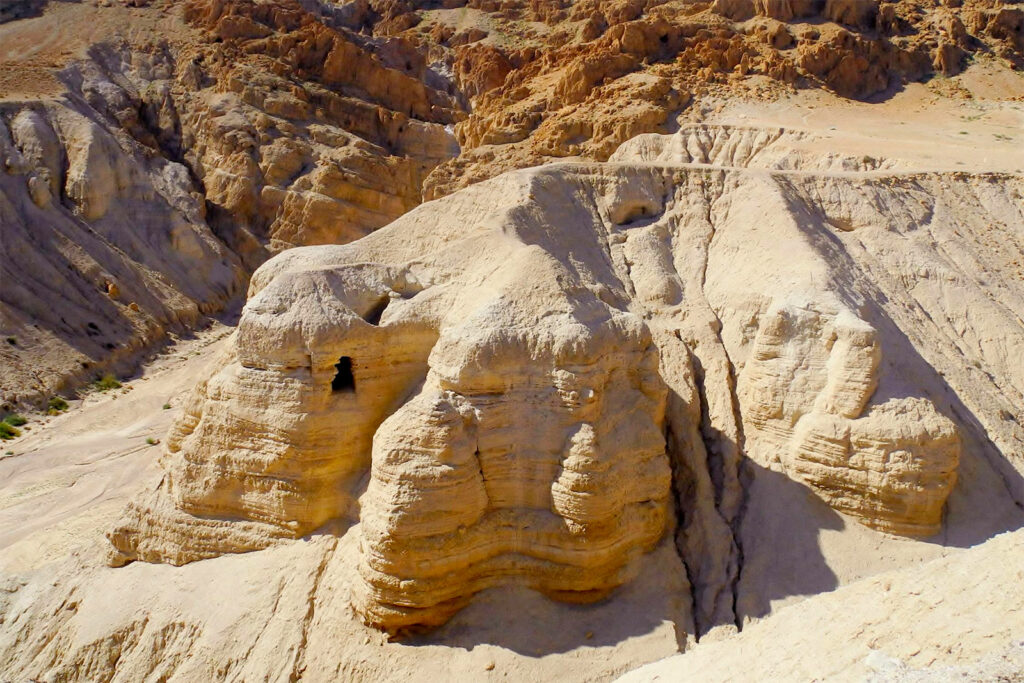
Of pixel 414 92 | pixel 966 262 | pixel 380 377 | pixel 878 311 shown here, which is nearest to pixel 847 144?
pixel 966 262

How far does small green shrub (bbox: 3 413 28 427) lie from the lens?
23.3m

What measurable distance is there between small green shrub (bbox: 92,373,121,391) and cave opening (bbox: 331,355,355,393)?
1914cm

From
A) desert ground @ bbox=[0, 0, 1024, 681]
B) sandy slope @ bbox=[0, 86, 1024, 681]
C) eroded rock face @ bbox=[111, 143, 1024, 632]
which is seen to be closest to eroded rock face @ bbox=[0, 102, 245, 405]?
desert ground @ bbox=[0, 0, 1024, 681]

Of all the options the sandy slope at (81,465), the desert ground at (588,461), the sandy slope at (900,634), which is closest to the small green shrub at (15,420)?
the sandy slope at (81,465)

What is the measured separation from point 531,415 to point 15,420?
1986 centimetres

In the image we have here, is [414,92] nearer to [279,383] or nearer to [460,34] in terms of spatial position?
[460,34]

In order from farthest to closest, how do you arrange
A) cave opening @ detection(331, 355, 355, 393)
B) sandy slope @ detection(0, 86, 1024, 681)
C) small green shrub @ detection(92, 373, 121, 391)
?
1. small green shrub @ detection(92, 373, 121, 391)
2. cave opening @ detection(331, 355, 355, 393)
3. sandy slope @ detection(0, 86, 1024, 681)

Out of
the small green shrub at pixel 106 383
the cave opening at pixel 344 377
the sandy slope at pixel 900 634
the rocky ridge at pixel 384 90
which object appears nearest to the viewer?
the sandy slope at pixel 900 634

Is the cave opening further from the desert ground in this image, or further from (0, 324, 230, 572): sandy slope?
(0, 324, 230, 572): sandy slope

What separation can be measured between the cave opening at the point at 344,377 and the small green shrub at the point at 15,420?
17.0 m

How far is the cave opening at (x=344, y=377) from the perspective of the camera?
11.2 meters

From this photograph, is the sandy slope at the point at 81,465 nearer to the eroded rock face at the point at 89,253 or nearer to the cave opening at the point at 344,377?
the eroded rock face at the point at 89,253

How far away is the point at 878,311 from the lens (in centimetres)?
1391

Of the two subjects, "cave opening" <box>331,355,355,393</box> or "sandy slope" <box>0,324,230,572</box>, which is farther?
"sandy slope" <box>0,324,230,572</box>
